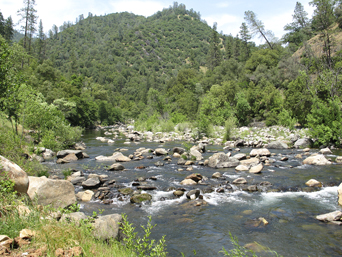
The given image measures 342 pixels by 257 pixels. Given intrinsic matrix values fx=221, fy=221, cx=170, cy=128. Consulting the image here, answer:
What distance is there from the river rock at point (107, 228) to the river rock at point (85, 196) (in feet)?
13.2

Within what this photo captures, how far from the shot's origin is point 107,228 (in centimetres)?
563

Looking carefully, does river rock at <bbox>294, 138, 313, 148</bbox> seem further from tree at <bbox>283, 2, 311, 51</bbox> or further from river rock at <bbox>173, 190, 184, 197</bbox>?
tree at <bbox>283, 2, 311, 51</bbox>

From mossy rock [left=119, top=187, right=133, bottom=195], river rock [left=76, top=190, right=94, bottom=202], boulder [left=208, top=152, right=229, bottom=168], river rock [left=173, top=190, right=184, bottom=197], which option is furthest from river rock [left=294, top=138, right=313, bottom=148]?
river rock [left=76, top=190, right=94, bottom=202]

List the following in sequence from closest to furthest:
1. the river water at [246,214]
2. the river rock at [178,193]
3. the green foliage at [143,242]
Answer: the green foliage at [143,242], the river water at [246,214], the river rock at [178,193]

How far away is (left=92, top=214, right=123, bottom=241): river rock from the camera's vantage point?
17.3 ft

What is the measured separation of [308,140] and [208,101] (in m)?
23.7

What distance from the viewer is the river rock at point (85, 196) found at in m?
9.65

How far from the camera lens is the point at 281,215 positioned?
807cm

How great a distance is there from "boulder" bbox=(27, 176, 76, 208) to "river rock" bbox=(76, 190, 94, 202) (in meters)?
1.53

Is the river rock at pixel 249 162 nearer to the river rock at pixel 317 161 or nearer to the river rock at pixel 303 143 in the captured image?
the river rock at pixel 317 161

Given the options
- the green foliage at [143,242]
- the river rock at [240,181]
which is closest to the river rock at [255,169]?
the river rock at [240,181]

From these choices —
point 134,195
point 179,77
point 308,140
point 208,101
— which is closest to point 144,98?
point 179,77

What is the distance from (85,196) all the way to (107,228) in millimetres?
4701

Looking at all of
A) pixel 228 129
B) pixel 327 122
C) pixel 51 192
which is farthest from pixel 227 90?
pixel 51 192
